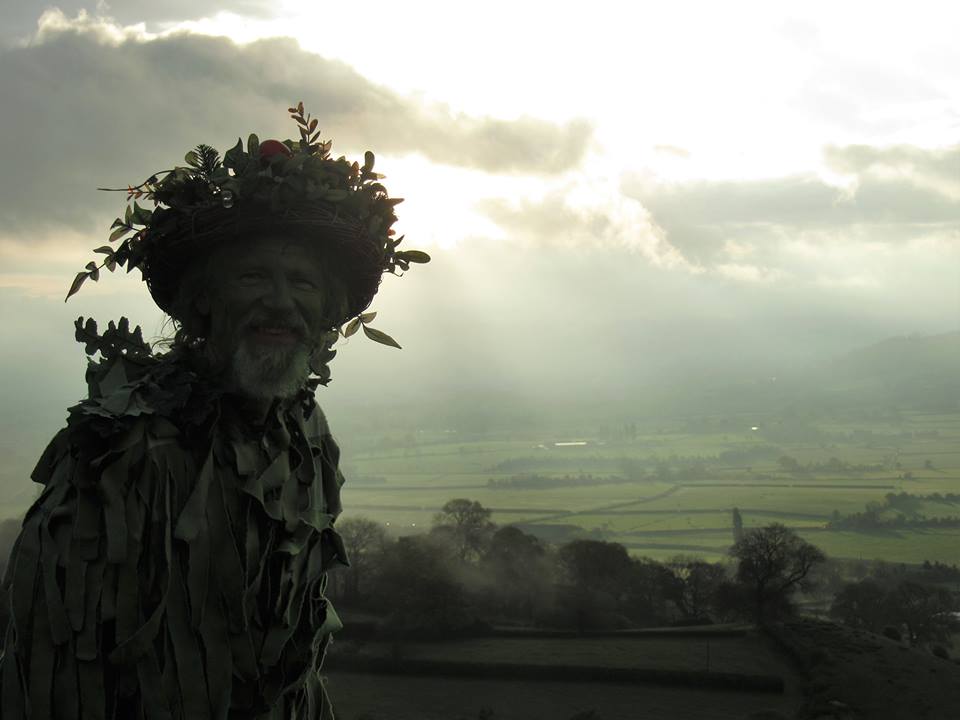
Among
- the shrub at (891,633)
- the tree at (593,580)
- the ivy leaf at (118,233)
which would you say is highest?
the ivy leaf at (118,233)

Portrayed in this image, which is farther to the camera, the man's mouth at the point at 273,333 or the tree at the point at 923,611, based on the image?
the tree at the point at 923,611

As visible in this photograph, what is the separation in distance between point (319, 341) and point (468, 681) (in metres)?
20.6

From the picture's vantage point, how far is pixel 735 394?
161750mm

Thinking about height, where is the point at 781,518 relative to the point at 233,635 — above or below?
below

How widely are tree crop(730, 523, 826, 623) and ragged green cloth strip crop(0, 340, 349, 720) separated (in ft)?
89.6

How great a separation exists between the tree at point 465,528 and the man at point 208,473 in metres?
28.9

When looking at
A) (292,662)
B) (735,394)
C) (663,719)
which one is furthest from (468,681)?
(735,394)

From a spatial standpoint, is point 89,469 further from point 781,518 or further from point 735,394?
point 735,394

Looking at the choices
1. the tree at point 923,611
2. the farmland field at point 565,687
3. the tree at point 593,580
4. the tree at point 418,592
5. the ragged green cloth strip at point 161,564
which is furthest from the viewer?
the tree at point 923,611

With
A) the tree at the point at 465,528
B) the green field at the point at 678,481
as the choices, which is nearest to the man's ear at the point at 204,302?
the green field at the point at 678,481

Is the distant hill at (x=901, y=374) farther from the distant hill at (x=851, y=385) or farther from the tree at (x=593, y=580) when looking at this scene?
the tree at (x=593, y=580)

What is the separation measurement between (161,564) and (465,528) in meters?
32.1

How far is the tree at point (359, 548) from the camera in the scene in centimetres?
2717

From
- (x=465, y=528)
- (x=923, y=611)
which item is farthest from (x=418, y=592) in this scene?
(x=923, y=611)
